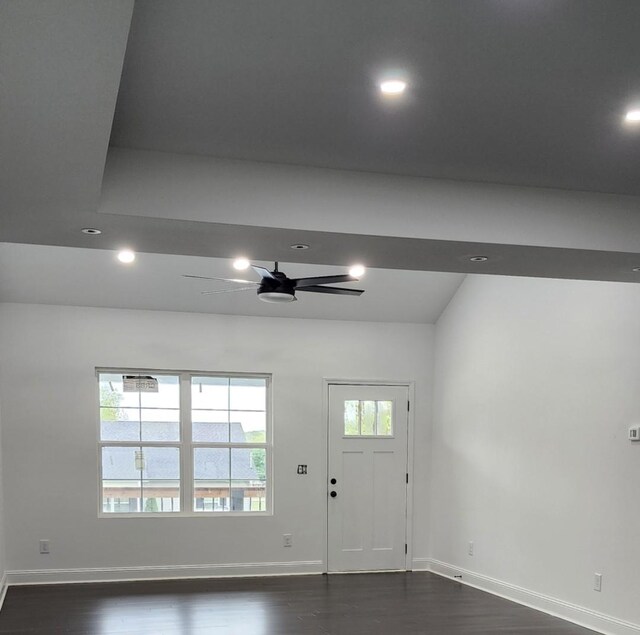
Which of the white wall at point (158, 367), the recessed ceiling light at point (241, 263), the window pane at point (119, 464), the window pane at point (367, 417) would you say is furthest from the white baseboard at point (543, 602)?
the recessed ceiling light at point (241, 263)

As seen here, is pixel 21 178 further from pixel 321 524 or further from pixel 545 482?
pixel 321 524

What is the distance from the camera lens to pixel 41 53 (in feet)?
6.33

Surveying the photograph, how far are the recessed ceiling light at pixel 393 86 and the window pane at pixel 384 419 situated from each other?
19.5 ft

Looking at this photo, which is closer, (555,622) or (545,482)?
(555,622)

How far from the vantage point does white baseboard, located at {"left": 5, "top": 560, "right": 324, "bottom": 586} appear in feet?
24.2

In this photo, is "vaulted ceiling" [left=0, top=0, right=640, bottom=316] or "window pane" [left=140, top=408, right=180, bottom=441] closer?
"vaulted ceiling" [left=0, top=0, right=640, bottom=316]

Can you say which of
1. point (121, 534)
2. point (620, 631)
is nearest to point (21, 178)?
point (620, 631)

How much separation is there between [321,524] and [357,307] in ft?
7.82

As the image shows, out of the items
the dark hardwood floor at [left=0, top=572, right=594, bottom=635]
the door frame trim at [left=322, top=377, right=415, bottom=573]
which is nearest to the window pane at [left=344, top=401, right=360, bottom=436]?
the door frame trim at [left=322, top=377, right=415, bottom=573]

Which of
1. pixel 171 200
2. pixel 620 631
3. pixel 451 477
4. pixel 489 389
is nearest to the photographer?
pixel 171 200

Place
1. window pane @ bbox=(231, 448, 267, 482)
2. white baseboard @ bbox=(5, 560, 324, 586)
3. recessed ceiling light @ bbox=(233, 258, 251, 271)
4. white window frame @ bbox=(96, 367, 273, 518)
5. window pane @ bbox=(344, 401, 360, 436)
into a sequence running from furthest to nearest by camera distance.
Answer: window pane @ bbox=(344, 401, 360, 436) < window pane @ bbox=(231, 448, 267, 482) < white window frame @ bbox=(96, 367, 273, 518) < white baseboard @ bbox=(5, 560, 324, 586) < recessed ceiling light @ bbox=(233, 258, 251, 271)

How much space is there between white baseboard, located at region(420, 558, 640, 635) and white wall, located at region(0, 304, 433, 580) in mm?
767

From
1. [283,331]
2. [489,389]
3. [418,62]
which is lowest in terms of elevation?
[489,389]

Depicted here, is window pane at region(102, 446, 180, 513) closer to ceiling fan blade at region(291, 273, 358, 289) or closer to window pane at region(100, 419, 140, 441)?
window pane at region(100, 419, 140, 441)
